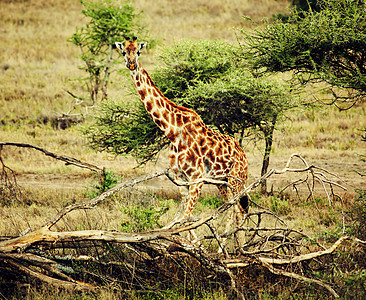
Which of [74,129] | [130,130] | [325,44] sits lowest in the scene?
[74,129]

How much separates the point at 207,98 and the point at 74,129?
1316 cm

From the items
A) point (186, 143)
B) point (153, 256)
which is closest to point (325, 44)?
point (186, 143)

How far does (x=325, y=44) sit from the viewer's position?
313 inches

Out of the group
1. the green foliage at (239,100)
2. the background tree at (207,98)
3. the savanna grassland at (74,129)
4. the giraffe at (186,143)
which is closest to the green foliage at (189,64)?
the background tree at (207,98)

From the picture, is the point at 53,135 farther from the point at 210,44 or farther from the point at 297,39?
the point at 297,39

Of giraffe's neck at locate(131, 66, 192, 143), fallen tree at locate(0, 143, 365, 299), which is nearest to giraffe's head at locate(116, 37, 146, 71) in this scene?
giraffe's neck at locate(131, 66, 192, 143)

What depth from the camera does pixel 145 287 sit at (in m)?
5.28

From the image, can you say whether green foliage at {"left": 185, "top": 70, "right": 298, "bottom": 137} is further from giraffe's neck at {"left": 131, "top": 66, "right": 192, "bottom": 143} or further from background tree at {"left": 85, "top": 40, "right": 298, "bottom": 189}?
giraffe's neck at {"left": 131, "top": 66, "right": 192, "bottom": 143}

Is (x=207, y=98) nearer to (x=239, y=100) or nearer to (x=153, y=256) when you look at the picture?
(x=239, y=100)

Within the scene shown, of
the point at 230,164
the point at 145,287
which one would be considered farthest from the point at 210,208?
the point at 145,287

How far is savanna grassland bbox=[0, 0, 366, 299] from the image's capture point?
10.1 metres

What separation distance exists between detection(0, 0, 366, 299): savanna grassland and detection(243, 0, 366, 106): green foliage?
69 cm

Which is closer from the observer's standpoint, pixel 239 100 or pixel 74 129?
pixel 239 100

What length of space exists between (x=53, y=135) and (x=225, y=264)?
1821 cm
